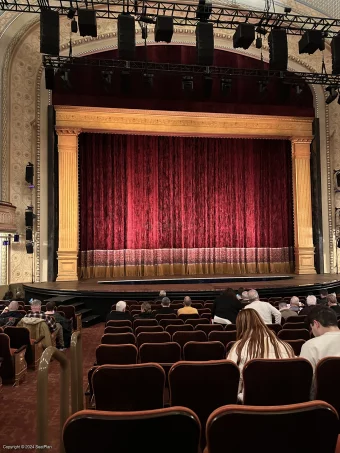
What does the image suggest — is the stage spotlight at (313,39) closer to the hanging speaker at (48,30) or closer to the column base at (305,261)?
the hanging speaker at (48,30)

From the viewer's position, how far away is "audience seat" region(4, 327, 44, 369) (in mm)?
4855

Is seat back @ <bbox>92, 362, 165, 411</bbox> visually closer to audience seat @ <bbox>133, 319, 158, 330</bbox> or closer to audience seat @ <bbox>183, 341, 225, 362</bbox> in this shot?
audience seat @ <bbox>183, 341, 225, 362</bbox>

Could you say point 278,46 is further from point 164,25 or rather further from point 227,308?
point 227,308

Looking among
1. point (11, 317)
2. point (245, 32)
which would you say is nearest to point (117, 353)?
point (11, 317)

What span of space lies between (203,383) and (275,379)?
41 centimetres

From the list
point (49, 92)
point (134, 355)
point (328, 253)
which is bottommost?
point (134, 355)

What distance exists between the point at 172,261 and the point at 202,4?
8911mm

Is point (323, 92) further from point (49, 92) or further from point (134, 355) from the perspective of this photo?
point (134, 355)

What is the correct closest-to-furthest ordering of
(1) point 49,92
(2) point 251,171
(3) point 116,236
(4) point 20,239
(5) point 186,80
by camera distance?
1. (5) point 186,80
2. (4) point 20,239
3. (1) point 49,92
4. (3) point 116,236
5. (2) point 251,171

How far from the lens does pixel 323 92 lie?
50.4ft

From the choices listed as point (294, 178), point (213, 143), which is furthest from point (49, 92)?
point (294, 178)

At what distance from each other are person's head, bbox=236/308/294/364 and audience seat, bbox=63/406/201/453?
56.6 inches

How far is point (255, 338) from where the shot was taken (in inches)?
112

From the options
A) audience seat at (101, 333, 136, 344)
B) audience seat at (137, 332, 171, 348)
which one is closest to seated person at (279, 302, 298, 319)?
audience seat at (137, 332, 171, 348)
